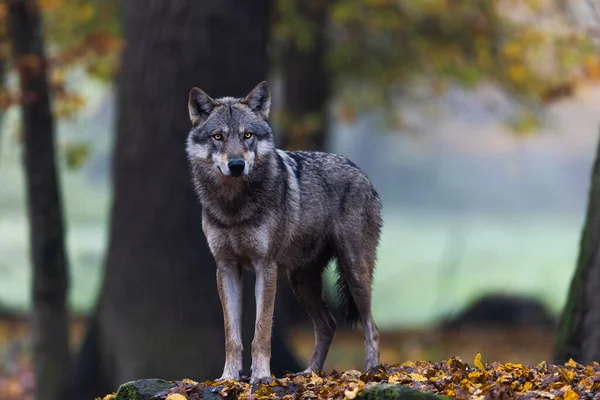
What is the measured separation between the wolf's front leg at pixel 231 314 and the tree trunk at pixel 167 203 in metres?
3.47

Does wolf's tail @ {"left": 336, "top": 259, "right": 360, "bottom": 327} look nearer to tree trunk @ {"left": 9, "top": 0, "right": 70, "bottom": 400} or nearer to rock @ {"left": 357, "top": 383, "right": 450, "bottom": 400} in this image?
rock @ {"left": 357, "top": 383, "right": 450, "bottom": 400}

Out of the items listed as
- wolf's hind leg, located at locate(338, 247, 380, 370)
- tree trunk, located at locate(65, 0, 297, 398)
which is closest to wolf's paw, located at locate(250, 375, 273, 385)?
wolf's hind leg, located at locate(338, 247, 380, 370)

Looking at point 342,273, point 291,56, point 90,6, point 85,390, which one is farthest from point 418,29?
point 342,273

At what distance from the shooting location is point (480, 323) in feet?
69.7

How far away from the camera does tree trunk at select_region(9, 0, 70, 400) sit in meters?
11.9

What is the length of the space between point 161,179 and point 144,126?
65 cm

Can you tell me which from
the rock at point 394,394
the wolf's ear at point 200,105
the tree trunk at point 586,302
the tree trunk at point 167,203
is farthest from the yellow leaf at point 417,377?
the tree trunk at point 167,203

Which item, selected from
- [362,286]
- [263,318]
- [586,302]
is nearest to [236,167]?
[263,318]

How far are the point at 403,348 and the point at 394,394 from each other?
12.7 m

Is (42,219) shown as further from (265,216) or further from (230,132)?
(230,132)

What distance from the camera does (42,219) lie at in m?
12.0

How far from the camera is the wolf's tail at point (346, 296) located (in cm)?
703

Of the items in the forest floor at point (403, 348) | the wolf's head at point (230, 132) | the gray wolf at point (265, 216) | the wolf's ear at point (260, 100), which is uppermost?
the wolf's ear at point (260, 100)

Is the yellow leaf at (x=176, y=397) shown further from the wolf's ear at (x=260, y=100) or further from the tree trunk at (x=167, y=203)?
the tree trunk at (x=167, y=203)
